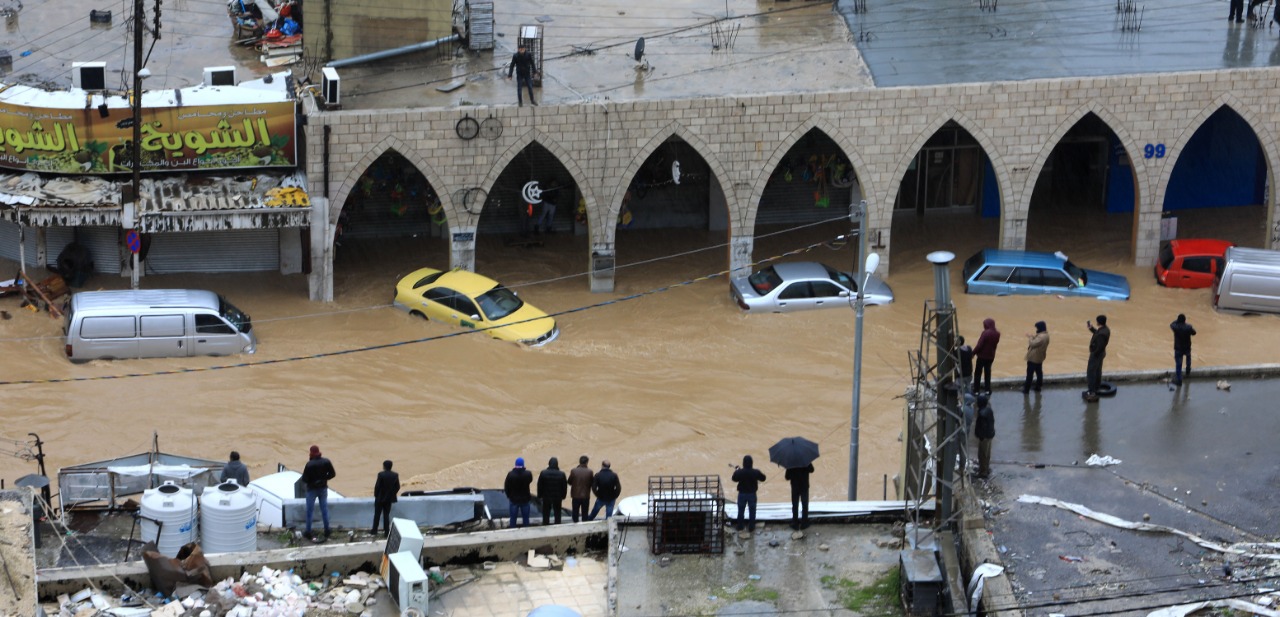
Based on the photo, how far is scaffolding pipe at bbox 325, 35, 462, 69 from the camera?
99.9 feet

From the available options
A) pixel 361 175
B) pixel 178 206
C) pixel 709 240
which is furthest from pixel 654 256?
pixel 178 206

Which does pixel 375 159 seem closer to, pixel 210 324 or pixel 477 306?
pixel 477 306

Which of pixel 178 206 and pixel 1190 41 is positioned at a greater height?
pixel 1190 41

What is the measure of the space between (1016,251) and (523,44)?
31.0 ft

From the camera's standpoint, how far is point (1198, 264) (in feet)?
98.3

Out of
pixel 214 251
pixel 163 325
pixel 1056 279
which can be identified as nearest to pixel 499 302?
pixel 163 325

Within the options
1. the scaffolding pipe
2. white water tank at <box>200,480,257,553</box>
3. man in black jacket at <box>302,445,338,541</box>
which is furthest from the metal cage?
the scaffolding pipe

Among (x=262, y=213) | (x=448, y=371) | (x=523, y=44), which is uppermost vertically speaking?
(x=523, y=44)

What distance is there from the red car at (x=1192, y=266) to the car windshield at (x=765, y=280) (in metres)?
7.04

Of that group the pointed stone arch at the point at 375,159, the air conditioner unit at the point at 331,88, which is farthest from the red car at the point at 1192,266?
the air conditioner unit at the point at 331,88

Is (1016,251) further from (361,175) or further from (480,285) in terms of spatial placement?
(361,175)

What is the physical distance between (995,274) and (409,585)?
16.3m

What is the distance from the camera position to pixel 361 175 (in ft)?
96.9

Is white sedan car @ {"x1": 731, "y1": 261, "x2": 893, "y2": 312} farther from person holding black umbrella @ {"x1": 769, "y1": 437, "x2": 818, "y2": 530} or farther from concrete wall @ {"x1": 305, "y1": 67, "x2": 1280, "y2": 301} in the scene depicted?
person holding black umbrella @ {"x1": 769, "y1": 437, "x2": 818, "y2": 530}
